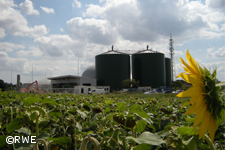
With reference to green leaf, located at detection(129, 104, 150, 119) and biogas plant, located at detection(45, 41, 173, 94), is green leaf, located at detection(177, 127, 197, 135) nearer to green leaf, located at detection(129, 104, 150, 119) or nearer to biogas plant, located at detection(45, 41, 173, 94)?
green leaf, located at detection(129, 104, 150, 119)

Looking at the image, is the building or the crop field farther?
the building

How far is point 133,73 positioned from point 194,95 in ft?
119

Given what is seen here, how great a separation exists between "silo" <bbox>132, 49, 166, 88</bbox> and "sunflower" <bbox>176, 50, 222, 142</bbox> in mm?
35441

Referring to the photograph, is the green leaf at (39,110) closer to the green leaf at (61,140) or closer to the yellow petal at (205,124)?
the green leaf at (61,140)

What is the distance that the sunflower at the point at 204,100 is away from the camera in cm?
39

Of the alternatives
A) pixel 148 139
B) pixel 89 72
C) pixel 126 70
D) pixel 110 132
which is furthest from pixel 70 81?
pixel 148 139

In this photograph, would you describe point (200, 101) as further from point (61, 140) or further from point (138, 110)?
point (61, 140)

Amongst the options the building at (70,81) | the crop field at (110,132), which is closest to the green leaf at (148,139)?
the crop field at (110,132)

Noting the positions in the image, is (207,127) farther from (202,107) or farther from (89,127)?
(89,127)

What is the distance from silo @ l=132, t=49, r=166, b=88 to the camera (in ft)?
116

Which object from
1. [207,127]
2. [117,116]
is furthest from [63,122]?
[207,127]

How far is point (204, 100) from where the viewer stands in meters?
0.40

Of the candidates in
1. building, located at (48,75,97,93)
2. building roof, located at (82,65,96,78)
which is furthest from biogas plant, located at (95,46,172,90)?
building roof, located at (82,65,96,78)

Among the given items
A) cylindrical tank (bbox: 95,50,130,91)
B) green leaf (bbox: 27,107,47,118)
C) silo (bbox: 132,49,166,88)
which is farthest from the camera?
silo (bbox: 132,49,166,88)
